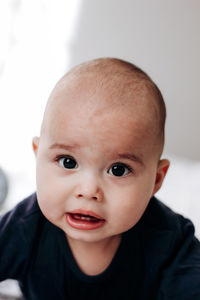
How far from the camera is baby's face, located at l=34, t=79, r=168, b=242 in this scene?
2.30 ft

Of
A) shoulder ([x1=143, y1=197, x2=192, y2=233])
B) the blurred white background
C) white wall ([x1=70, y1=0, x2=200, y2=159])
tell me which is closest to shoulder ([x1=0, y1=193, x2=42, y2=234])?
shoulder ([x1=143, y1=197, x2=192, y2=233])

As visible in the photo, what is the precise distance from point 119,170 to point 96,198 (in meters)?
0.06

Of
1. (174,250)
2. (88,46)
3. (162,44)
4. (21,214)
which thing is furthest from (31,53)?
(174,250)

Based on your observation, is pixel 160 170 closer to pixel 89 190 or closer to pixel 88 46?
pixel 89 190

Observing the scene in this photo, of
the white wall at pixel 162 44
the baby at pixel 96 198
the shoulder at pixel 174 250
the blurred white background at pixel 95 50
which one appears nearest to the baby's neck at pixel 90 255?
the baby at pixel 96 198

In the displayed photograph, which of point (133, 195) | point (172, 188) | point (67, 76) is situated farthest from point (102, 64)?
point (172, 188)

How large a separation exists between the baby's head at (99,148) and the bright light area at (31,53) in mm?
818

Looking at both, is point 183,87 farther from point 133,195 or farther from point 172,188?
point 133,195

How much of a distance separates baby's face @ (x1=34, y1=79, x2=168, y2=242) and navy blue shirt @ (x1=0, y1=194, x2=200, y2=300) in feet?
0.49

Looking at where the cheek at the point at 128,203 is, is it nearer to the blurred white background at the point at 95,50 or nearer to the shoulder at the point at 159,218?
the shoulder at the point at 159,218

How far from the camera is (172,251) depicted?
37.1 inches

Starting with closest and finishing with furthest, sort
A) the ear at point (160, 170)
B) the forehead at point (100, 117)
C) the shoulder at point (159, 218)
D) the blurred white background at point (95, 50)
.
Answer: the forehead at point (100, 117)
the ear at point (160, 170)
the shoulder at point (159, 218)
the blurred white background at point (95, 50)

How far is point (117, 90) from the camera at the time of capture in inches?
28.3

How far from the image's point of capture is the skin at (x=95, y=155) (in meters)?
0.70
